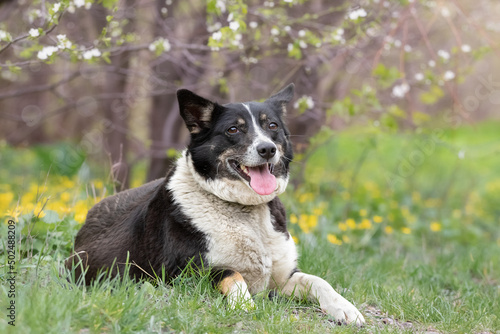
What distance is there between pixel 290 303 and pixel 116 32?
2957 mm

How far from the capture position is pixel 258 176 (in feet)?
12.1

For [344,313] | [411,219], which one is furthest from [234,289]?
[411,219]

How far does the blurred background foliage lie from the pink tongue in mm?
1367

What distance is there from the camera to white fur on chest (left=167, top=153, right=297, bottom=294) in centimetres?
357

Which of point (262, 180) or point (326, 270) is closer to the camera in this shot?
point (262, 180)

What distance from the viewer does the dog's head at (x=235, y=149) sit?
3.66 meters

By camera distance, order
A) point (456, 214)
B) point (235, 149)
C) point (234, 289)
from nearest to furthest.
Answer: point (234, 289)
point (235, 149)
point (456, 214)

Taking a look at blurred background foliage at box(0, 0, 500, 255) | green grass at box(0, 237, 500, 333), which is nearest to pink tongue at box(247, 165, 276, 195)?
green grass at box(0, 237, 500, 333)

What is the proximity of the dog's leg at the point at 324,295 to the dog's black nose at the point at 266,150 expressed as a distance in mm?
835

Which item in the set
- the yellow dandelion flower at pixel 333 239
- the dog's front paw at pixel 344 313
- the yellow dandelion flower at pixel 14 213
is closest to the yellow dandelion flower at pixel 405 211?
the yellow dandelion flower at pixel 333 239

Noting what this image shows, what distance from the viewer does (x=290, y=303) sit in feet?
11.4

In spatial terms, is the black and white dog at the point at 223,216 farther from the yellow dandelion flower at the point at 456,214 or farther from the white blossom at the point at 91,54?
the yellow dandelion flower at the point at 456,214

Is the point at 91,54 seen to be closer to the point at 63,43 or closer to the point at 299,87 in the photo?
the point at 63,43

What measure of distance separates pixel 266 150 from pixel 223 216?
527mm
